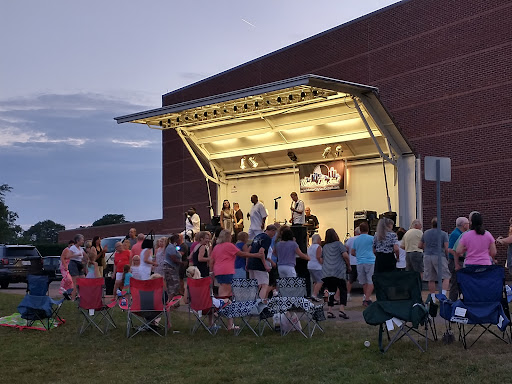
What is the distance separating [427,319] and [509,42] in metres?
13.3

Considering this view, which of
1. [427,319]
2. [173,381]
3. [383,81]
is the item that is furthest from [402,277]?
[383,81]

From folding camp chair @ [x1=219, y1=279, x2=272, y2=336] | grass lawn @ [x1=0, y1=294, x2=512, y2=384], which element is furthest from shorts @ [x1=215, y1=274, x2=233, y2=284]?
grass lawn @ [x1=0, y1=294, x2=512, y2=384]

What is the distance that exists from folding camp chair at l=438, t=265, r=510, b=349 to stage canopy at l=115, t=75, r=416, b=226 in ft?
31.2

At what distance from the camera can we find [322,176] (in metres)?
23.9

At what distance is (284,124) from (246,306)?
1208 centimetres

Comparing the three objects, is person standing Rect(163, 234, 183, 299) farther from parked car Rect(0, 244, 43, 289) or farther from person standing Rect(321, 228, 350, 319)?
parked car Rect(0, 244, 43, 289)

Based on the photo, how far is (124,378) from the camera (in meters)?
9.46

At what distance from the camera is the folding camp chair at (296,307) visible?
11.6 metres

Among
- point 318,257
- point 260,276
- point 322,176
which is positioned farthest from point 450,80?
point 260,276

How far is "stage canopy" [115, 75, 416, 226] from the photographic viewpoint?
810 inches

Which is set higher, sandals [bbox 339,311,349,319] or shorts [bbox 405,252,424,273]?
shorts [bbox 405,252,424,273]

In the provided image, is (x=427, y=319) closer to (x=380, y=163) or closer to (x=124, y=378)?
(x=124, y=378)

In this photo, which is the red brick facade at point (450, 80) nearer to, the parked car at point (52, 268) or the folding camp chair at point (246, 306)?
the folding camp chair at point (246, 306)

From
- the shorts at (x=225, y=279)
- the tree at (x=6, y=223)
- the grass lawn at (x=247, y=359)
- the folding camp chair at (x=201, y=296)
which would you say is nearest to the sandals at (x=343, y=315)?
the grass lawn at (x=247, y=359)
